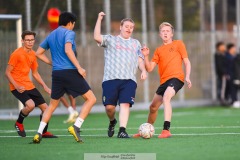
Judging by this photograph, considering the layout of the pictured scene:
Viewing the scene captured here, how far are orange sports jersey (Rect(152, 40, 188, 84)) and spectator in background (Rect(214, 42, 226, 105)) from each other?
1511cm

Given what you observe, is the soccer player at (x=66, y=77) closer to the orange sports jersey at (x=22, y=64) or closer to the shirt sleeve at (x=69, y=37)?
the shirt sleeve at (x=69, y=37)

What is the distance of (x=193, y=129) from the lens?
1806cm

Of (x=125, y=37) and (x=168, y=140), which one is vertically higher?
(x=125, y=37)

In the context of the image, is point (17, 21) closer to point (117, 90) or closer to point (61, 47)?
point (117, 90)

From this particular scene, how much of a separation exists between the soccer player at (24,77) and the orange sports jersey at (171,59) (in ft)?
7.45

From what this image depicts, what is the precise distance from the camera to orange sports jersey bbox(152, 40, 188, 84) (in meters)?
16.2

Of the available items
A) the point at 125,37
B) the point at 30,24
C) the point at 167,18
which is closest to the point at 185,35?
the point at 167,18

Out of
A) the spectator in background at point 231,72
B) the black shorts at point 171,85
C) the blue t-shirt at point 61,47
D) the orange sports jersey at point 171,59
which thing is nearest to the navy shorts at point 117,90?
the black shorts at point 171,85

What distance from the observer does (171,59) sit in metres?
16.2

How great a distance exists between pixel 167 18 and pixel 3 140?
51.2ft

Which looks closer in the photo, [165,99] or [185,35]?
[165,99]

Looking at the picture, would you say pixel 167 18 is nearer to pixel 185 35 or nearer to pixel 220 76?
pixel 185 35

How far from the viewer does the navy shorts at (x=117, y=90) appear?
15664mm

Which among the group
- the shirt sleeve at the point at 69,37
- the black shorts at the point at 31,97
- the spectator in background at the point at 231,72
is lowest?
the spectator in background at the point at 231,72
